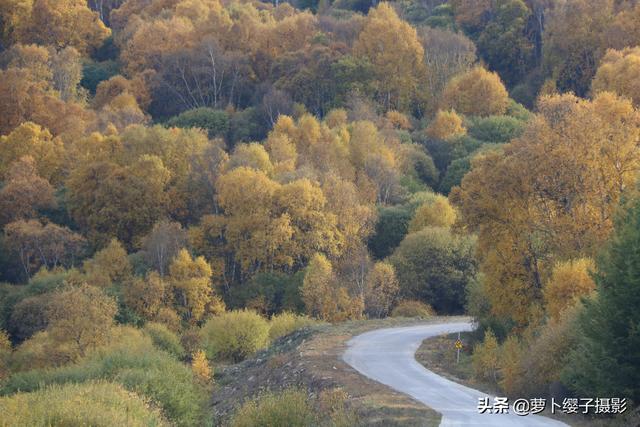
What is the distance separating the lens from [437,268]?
5731 centimetres

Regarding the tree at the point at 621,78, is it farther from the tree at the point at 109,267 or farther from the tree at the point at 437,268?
the tree at the point at 109,267

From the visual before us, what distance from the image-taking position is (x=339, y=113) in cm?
7956

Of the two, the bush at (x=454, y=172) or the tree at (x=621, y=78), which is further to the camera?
the bush at (x=454, y=172)

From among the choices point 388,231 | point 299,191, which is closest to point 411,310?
point 299,191

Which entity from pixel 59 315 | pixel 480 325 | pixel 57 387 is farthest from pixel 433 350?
pixel 59 315

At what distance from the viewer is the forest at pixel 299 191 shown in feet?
101

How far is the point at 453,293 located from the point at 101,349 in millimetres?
23801

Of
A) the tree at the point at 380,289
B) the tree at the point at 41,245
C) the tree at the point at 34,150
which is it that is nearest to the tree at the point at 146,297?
the tree at the point at 41,245

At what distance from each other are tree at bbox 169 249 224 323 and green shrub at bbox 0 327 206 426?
1454 centimetres

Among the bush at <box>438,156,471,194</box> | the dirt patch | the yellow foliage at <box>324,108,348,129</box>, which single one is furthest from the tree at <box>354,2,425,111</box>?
the dirt patch

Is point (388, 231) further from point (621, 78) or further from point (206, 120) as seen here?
point (206, 120)

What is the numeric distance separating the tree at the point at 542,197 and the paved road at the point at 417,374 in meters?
4.48

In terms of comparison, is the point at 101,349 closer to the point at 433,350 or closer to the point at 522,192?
the point at 433,350

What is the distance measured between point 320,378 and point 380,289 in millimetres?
24620
